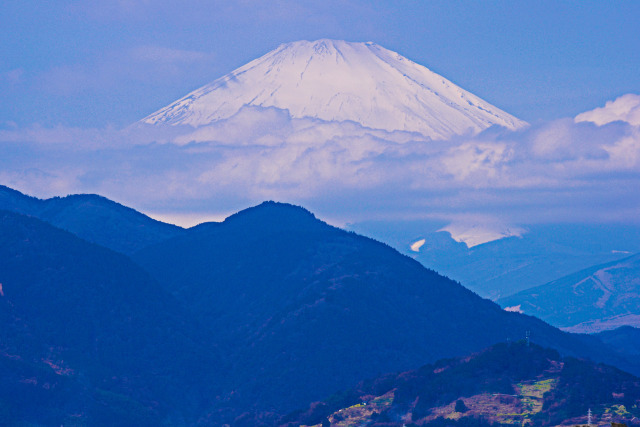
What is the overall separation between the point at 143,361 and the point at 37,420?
29.5 m

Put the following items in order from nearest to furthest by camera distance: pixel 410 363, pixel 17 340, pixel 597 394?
pixel 597 394, pixel 17 340, pixel 410 363

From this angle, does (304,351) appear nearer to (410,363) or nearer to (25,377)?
(410,363)

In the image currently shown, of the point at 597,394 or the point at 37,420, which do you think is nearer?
the point at 597,394

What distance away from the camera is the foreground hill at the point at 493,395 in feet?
489

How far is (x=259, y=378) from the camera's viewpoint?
19475 centimetres

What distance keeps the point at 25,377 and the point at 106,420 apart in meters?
11.8

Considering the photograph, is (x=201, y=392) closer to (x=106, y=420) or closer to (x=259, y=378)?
(x=259, y=378)

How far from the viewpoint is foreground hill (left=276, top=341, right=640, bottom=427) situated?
489 ft

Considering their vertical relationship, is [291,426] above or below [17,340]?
below

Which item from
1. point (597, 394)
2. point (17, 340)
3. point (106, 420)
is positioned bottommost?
point (597, 394)

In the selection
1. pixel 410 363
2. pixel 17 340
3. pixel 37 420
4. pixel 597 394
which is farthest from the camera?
pixel 410 363

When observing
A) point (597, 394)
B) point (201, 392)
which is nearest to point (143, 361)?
point (201, 392)


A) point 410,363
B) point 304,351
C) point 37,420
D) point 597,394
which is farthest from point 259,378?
point 597,394

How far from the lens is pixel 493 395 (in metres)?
158
